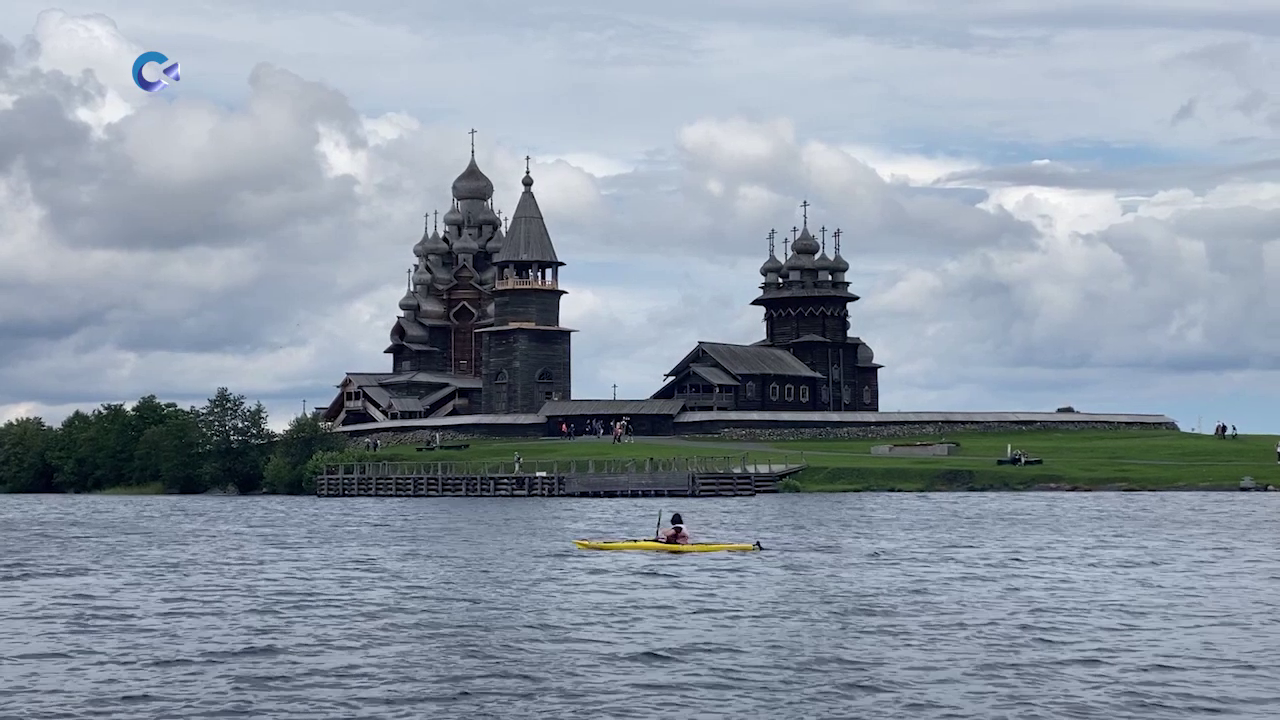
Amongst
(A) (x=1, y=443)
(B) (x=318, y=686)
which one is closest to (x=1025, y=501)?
(B) (x=318, y=686)

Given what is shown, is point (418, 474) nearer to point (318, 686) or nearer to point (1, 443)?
point (1, 443)

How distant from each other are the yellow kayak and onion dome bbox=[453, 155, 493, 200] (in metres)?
91.1

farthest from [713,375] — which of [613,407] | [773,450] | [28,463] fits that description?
[28,463]

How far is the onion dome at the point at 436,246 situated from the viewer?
482ft

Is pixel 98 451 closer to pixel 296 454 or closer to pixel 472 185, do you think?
pixel 296 454

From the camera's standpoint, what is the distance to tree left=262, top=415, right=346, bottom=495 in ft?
380

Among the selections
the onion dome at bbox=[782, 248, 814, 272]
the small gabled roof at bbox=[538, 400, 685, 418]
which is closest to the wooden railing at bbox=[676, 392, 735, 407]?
the small gabled roof at bbox=[538, 400, 685, 418]

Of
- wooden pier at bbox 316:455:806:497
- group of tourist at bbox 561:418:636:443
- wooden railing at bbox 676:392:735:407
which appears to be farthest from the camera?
wooden railing at bbox 676:392:735:407

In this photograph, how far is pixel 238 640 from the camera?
129ft

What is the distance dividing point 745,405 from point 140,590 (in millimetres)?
81962

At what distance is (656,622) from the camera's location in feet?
137

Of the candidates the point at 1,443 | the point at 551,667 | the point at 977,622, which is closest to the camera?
the point at 551,667

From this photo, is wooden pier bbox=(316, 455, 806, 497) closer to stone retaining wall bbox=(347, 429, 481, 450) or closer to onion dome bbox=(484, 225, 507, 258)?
stone retaining wall bbox=(347, 429, 481, 450)

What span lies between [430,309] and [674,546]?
87296mm
